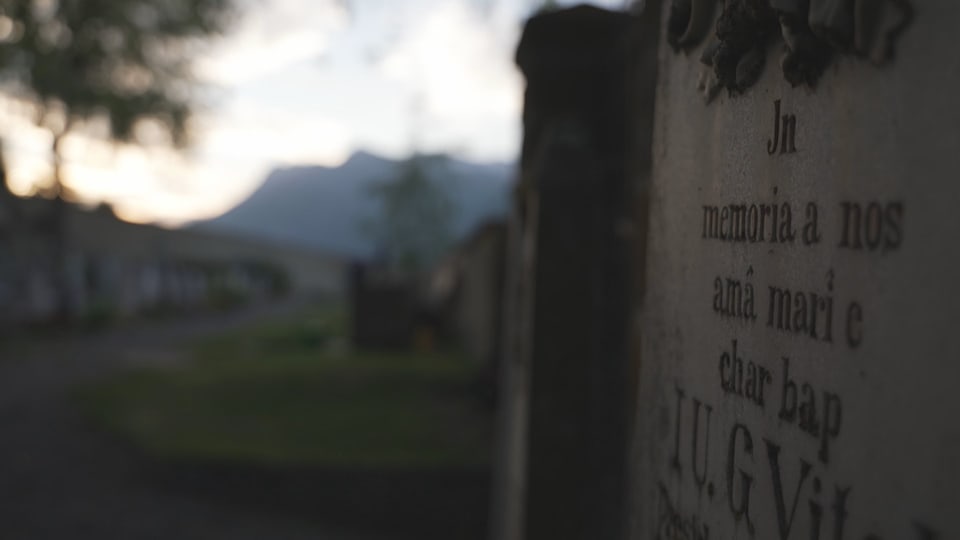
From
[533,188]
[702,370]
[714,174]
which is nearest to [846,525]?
[702,370]

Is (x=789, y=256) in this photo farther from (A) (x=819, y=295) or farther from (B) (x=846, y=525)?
(B) (x=846, y=525)

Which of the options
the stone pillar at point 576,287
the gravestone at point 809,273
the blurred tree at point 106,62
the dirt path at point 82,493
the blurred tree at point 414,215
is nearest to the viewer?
the gravestone at point 809,273

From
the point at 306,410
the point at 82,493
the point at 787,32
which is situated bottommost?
the point at 82,493

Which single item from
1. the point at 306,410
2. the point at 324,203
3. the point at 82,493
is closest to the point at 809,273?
the point at 82,493

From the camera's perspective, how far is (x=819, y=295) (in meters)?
1.55

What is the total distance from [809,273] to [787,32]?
1.12 feet

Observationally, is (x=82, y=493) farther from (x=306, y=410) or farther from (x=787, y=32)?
(x=787, y=32)

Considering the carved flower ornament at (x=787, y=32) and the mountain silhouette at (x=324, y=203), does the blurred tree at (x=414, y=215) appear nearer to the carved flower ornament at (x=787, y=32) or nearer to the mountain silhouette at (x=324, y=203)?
the mountain silhouette at (x=324, y=203)

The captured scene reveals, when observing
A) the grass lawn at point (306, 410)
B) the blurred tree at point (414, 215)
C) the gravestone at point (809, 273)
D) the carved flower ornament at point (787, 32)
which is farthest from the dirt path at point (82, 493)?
the blurred tree at point (414, 215)

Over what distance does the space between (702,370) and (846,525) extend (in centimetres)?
62

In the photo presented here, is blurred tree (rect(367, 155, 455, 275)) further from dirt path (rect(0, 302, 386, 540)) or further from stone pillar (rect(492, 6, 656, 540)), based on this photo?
stone pillar (rect(492, 6, 656, 540))

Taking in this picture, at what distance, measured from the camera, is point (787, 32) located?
158cm

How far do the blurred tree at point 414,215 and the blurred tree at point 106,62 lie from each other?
31948mm

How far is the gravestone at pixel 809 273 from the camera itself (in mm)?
1262
